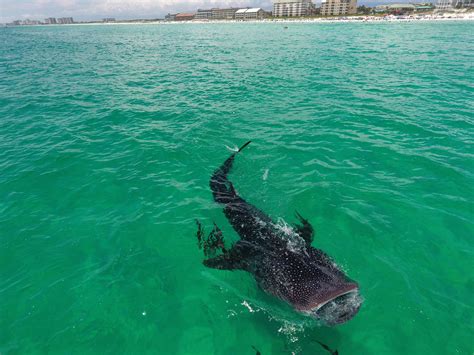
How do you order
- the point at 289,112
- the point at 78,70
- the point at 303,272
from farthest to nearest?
the point at 78,70, the point at 289,112, the point at 303,272

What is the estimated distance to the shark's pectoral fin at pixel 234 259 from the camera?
8328mm

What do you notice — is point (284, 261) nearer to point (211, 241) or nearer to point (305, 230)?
point (305, 230)

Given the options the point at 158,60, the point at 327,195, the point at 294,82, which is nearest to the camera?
the point at 327,195

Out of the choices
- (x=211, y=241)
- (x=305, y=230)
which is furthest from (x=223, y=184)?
(x=305, y=230)

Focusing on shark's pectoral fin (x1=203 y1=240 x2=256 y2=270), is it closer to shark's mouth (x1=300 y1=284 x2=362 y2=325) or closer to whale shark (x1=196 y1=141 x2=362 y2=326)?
whale shark (x1=196 y1=141 x2=362 y2=326)

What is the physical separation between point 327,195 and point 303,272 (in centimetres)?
557

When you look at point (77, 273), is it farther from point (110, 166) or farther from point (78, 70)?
point (78, 70)

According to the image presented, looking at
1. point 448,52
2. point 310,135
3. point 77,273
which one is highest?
point 448,52

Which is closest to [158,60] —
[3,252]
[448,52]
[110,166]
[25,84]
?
[25,84]

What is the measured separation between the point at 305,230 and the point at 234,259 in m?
2.65

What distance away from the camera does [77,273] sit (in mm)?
8828

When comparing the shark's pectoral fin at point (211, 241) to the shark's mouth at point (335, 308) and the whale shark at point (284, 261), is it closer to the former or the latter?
the whale shark at point (284, 261)

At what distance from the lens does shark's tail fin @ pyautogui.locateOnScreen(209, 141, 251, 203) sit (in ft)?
38.0

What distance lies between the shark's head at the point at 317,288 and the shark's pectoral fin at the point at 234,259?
3.57ft
